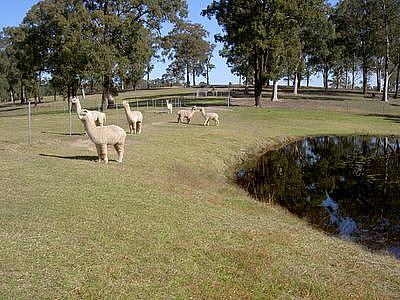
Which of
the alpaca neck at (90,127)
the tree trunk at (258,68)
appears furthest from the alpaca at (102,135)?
the tree trunk at (258,68)

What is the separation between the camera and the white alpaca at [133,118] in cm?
2387

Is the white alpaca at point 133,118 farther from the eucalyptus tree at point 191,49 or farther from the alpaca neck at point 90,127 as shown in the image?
the eucalyptus tree at point 191,49

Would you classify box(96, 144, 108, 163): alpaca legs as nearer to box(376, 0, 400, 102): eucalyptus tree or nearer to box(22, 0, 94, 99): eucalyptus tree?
box(22, 0, 94, 99): eucalyptus tree

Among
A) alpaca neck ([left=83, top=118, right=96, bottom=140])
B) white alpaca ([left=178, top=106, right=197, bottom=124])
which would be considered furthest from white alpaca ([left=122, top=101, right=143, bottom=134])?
alpaca neck ([left=83, top=118, right=96, bottom=140])

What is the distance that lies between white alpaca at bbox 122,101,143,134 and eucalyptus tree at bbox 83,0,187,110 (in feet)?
54.7

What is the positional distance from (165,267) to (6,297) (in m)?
2.61

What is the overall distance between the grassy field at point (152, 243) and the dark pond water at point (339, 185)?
129cm

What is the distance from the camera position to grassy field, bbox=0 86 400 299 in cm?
732

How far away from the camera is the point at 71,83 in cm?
4666

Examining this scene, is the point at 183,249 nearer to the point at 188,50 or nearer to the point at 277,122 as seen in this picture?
the point at 277,122

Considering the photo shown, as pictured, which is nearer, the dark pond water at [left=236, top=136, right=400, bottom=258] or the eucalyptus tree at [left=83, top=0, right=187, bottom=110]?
the dark pond water at [left=236, top=136, right=400, bottom=258]

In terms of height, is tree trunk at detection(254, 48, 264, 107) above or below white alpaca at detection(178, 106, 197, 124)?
above

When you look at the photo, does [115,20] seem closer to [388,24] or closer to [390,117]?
[390,117]

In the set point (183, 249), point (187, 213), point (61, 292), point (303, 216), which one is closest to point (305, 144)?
point (303, 216)
